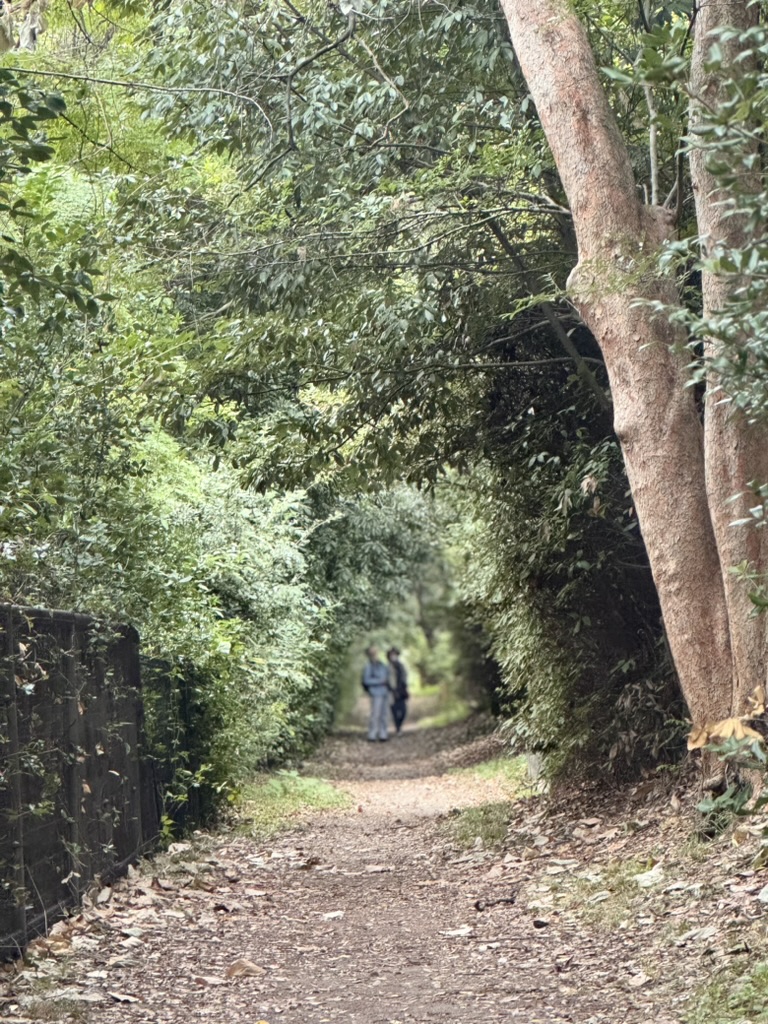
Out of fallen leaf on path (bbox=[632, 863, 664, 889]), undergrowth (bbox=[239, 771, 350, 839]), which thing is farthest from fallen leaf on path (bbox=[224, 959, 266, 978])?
undergrowth (bbox=[239, 771, 350, 839])

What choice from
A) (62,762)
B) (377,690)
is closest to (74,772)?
(62,762)

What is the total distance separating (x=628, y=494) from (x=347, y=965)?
3.97 metres

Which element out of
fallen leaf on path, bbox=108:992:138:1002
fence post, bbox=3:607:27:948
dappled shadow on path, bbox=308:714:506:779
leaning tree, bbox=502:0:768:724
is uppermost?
leaning tree, bbox=502:0:768:724

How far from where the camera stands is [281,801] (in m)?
15.1

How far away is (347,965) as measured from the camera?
6746 mm

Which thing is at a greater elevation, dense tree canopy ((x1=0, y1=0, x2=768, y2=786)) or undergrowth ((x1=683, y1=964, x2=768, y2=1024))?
dense tree canopy ((x1=0, y1=0, x2=768, y2=786))

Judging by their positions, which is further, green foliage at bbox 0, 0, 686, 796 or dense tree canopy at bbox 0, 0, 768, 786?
green foliage at bbox 0, 0, 686, 796

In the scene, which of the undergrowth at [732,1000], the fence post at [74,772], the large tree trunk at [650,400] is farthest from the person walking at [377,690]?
the undergrowth at [732,1000]

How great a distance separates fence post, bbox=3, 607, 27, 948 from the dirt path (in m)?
0.33

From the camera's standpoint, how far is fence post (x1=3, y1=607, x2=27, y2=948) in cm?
621

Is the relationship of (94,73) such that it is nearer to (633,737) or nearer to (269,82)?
(269,82)

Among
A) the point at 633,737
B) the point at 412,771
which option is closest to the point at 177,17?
the point at 633,737

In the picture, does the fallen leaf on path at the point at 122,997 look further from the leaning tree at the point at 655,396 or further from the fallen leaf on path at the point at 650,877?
the leaning tree at the point at 655,396

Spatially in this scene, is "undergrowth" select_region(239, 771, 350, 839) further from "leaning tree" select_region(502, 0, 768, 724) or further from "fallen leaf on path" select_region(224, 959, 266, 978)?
"leaning tree" select_region(502, 0, 768, 724)
